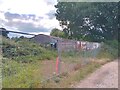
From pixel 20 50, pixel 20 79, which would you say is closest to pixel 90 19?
pixel 20 50

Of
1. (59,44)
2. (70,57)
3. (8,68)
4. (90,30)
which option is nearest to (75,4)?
(90,30)

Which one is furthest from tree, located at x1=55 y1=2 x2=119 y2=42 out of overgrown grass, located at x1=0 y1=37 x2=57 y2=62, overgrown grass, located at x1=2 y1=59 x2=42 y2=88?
overgrown grass, located at x1=2 y1=59 x2=42 y2=88

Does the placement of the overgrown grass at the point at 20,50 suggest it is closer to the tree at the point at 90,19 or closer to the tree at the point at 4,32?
the tree at the point at 4,32

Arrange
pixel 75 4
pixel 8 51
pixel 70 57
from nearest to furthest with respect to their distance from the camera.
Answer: pixel 8 51 → pixel 70 57 → pixel 75 4

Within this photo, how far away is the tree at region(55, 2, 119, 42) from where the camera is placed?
39.5 metres

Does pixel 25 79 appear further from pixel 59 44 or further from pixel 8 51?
pixel 59 44

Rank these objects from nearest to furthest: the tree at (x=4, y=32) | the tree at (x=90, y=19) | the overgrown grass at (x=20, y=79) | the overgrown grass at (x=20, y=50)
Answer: the tree at (x=4, y=32), the overgrown grass at (x=20, y=79), the overgrown grass at (x=20, y=50), the tree at (x=90, y=19)

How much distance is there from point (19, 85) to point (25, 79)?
386 millimetres

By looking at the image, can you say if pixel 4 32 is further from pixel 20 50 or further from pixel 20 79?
pixel 20 50

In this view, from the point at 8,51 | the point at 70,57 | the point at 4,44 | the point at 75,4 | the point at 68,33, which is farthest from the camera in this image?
the point at 68,33

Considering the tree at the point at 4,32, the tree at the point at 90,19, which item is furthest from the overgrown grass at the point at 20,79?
the tree at the point at 90,19

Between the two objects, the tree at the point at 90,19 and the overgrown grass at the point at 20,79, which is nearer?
the overgrown grass at the point at 20,79

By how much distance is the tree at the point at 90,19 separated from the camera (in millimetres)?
39469

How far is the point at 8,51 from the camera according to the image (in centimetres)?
1022
